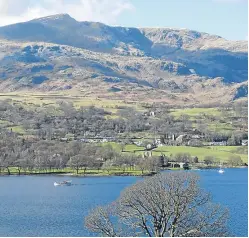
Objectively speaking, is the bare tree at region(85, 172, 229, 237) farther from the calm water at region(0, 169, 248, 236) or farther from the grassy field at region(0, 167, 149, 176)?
the grassy field at region(0, 167, 149, 176)

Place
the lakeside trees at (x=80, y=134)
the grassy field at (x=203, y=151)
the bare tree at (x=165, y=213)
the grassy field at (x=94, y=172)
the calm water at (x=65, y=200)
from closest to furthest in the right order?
1. the bare tree at (x=165, y=213)
2. the calm water at (x=65, y=200)
3. the grassy field at (x=94, y=172)
4. the lakeside trees at (x=80, y=134)
5. the grassy field at (x=203, y=151)

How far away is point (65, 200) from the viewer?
56.6 meters

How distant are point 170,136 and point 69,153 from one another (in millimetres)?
39112

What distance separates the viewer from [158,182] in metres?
24.3

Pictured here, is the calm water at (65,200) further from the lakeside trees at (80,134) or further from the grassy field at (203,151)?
the grassy field at (203,151)

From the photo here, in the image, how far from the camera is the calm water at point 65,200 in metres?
39.2

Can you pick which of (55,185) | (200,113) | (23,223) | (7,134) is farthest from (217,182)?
(200,113)

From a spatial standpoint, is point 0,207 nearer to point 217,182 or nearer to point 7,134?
point 217,182

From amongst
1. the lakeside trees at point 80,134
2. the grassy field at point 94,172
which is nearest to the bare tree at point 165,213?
the grassy field at point 94,172

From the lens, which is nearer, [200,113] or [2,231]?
[2,231]

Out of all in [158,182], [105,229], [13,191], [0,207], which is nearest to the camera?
[105,229]

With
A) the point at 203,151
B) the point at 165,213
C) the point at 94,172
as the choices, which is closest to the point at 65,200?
the point at 94,172

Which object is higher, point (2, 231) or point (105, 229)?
point (105, 229)

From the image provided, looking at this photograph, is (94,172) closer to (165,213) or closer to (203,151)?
(203,151)
